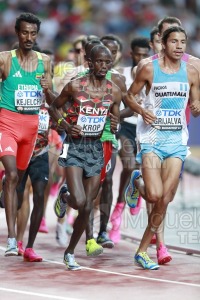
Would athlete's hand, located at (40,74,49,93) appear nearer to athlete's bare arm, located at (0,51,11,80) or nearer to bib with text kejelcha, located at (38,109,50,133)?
athlete's bare arm, located at (0,51,11,80)

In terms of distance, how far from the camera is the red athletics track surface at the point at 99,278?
901cm

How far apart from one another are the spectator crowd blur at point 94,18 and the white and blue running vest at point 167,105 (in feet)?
42.6

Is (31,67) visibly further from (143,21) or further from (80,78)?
(143,21)

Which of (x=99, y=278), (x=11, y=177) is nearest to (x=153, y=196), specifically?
(x=99, y=278)

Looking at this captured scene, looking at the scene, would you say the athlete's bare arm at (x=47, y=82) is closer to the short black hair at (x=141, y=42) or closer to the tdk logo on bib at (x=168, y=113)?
the tdk logo on bib at (x=168, y=113)

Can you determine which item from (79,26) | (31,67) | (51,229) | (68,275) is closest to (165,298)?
(68,275)

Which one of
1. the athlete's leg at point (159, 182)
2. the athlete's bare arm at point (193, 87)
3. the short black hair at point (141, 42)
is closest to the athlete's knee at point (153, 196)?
the athlete's leg at point (159, 182)

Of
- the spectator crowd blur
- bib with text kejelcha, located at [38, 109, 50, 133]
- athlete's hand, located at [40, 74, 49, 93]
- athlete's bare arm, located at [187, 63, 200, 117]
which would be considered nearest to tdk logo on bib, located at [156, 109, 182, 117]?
athlete's bare arm, located at [187, 63, 200, 117]

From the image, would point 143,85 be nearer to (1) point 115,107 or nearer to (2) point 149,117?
(2) point 149,117

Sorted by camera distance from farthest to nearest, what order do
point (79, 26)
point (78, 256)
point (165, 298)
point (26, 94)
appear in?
point (79, 26) → point (78, 256) → point (26, 94) → point (165, 298)

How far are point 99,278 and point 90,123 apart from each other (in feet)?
5.34

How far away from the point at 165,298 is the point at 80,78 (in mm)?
2788

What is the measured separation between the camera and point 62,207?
440 inches

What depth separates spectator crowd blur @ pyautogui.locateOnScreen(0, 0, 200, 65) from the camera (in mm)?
23562
